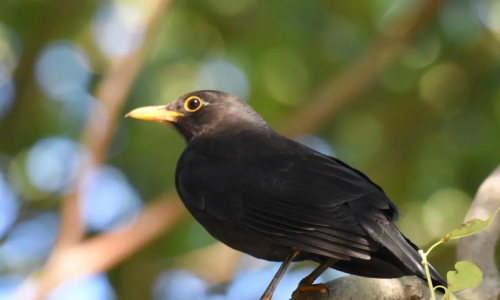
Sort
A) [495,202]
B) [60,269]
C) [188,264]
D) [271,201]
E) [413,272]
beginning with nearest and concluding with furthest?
[413,272] → [271,201] → [495,202] → [60,269] → [188,264]

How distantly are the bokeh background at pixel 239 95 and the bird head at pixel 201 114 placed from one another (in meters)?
1.55

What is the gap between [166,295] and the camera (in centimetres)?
756

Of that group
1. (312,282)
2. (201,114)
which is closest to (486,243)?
(312,282)

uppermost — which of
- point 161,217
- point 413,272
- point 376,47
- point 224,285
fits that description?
point 376,47

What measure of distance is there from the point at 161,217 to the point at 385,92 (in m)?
2.66

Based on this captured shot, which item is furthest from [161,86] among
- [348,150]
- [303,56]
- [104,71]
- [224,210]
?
[224,210]

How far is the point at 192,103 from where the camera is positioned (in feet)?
16.7

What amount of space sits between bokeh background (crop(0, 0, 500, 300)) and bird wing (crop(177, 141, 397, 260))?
2440 millimetres

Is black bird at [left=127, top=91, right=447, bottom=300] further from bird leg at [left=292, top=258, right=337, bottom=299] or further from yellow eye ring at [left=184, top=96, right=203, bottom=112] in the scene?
yellow eye ring at [left=184, top=96, right=203, bottom=112]

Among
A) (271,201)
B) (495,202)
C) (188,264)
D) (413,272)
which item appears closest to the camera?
(413,272)

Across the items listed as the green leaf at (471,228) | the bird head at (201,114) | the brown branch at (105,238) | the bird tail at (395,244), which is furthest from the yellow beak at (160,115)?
the green leaf at (471,228)

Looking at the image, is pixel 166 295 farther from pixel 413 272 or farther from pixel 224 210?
pixel 413 272

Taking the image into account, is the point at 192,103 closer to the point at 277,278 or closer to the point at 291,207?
the point at 291,207

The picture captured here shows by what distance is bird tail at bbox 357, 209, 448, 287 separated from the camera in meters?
3.37
